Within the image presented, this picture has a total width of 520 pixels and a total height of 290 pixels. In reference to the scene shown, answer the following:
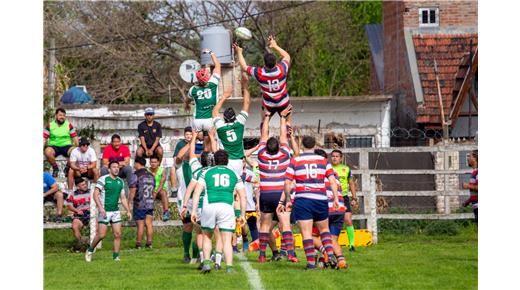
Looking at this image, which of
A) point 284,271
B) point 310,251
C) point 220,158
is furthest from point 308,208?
point 220,158

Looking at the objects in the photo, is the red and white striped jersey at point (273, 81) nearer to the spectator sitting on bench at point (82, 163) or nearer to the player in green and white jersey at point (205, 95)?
the player in green and white jersey at point (205, 95)

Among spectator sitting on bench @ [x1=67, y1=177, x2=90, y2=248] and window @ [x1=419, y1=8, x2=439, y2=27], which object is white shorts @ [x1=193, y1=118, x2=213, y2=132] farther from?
window @ [x1=419, y1=8, x2=439, y2=27]

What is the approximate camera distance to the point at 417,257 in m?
21.9

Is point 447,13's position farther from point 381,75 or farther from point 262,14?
point 262,14

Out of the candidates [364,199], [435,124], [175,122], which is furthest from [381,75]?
[364,199]

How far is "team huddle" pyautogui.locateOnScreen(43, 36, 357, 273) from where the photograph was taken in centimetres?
1823

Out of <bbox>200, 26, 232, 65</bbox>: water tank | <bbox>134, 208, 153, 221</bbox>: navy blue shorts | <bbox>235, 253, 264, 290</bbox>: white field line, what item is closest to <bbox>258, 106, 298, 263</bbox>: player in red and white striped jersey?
<bbox>235, 253, 264, 290</bbox>: white field line

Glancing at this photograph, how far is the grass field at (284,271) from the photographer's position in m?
17.2

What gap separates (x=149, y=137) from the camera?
2694cm

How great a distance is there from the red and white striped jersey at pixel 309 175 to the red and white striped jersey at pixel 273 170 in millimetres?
1599

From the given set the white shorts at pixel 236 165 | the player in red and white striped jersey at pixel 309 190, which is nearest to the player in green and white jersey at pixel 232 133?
the white shorts at pixel 236 165

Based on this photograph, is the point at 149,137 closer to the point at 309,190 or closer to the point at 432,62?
the point at 309,190

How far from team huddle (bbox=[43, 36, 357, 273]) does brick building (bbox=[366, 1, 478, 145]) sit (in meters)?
14.2

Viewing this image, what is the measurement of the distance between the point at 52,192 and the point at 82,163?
1.50m
